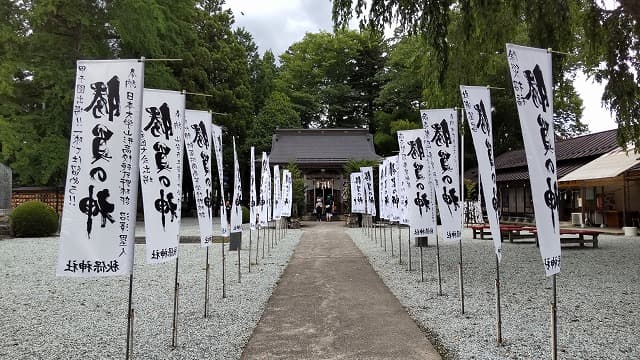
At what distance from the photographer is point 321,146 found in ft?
93.7

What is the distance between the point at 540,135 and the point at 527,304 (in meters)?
2.99

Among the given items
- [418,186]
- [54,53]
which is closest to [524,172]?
[418,186]

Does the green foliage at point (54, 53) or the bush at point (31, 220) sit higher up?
the green foliage at point (54, 53)

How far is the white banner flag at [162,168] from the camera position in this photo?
166 inches

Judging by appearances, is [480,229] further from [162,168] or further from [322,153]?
[322,153]

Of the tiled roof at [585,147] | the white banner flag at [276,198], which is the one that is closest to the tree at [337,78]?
the tiled roof at [585,147]

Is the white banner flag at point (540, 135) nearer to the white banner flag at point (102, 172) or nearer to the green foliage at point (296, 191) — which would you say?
the white banner flag at point (102, 172)

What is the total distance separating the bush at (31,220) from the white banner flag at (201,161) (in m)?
12.9

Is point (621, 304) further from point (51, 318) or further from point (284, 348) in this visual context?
point (51, 318)

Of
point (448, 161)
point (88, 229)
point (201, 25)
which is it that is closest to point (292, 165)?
point (201, 25)

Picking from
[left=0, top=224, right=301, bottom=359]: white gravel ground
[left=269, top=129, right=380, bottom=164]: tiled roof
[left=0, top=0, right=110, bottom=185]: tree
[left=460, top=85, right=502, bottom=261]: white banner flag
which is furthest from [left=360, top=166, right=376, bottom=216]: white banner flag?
[left=0, top=0, right=110, bottom=185]: tree

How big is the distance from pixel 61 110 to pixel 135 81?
60.3 ft

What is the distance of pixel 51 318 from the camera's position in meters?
5.34

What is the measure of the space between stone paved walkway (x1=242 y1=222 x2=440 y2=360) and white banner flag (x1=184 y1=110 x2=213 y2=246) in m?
1.39
